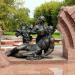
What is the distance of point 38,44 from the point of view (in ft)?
33.2

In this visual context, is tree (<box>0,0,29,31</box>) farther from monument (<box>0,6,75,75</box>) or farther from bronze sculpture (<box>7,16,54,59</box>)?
monument (<box>0,6,75,75</box>)

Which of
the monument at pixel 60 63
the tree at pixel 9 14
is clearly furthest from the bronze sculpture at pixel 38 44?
the tree at pixel 9 14

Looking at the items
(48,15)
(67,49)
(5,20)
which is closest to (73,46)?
(67,49)

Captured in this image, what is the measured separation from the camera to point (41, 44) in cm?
1008

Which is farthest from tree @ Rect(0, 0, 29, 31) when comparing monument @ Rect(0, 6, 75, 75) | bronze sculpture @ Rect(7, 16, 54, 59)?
monument @ Rect(0, 6, 75, 75)

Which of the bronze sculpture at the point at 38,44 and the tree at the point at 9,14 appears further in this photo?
the tree at the point at 9,14

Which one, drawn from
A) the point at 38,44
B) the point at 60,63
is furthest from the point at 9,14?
the point at 60,63

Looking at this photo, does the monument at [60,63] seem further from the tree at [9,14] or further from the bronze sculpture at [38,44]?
the tree at [9,14]

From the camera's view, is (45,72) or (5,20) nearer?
(45,72)

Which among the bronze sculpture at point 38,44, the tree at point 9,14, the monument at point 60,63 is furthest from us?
the tree at point 9,14

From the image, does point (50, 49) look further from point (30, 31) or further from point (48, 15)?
point (48, 15)

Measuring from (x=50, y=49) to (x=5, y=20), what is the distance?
22.1 m

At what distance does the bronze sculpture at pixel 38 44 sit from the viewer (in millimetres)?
9995

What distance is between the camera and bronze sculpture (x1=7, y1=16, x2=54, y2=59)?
32.8ft
